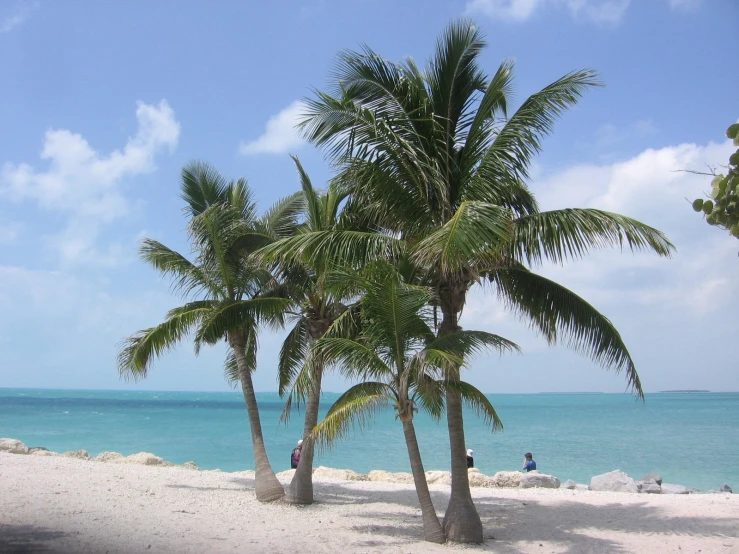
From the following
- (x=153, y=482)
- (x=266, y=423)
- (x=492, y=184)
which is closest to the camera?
(x=492, y=184)

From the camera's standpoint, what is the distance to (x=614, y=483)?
639 inches

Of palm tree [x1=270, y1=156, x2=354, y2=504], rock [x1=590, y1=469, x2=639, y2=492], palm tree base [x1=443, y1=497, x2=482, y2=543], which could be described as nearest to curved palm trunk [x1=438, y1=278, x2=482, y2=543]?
palm tree base [x1=443, y1=497, x2=482, y2=543]

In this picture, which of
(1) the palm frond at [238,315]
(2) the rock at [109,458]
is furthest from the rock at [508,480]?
(2) the rock at [109,458]

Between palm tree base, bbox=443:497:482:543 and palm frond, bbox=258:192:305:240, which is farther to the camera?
palm frond, bbox=258:192:305:240

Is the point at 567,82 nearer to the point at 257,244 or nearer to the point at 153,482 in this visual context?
the point at 257,244

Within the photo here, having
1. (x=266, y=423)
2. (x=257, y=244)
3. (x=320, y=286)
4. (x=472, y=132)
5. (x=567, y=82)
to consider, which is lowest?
(x=266, y=423)

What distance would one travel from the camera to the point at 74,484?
43.8 ft

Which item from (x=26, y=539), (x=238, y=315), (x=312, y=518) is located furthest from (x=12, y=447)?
(x=26, y=539)

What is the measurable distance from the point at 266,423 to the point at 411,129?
56287 millimetres

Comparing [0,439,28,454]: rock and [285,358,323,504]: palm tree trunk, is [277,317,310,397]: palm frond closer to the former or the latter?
[285,358,323,504]: palm tree trunk

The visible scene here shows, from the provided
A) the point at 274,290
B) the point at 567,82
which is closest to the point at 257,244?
the point at 274,290

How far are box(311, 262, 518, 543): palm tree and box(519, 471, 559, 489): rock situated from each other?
716 cm

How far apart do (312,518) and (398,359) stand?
3.64 metres

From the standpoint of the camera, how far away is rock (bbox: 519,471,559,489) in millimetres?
16281
